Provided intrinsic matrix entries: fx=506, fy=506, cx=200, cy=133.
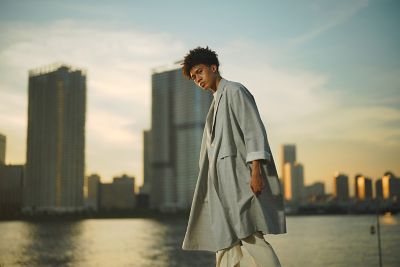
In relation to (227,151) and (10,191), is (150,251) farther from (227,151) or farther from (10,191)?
(10,191)

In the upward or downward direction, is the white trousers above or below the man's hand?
below

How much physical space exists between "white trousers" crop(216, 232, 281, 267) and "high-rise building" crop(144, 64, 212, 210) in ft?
482

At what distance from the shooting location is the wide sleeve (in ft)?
9.79

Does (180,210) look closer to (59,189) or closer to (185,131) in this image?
(185,131)

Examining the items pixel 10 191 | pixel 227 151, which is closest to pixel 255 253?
pixel 227 151

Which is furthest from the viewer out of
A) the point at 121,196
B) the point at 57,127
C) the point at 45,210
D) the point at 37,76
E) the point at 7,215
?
the point at 121,196

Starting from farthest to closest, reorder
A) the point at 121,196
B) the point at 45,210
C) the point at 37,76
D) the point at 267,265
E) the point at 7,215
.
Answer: the point at 121,196, the point at 37,76, the point at 45,210, the point at 7,215, the point at 267,265

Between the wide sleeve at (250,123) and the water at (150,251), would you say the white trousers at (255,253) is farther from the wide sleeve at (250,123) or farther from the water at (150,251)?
the water at (150,251)

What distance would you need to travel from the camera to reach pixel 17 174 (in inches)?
4227

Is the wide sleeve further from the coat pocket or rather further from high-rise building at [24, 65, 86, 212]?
high-rise building at [24, 65, 86, 212]

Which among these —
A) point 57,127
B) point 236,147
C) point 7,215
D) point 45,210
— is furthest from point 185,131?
point 236,147

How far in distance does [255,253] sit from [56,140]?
144412 mm

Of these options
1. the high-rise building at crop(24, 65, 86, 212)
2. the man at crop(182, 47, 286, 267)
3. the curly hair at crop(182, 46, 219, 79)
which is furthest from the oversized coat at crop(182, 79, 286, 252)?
the high-rise building at crop(24, 65, 86, 212)

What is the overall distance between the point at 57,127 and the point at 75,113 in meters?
8.05
